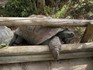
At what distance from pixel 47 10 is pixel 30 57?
2.16 meters

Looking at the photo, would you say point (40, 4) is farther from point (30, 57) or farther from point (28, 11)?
point (30, 57)

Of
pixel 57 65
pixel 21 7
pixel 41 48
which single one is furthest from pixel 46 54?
pixel 21 7

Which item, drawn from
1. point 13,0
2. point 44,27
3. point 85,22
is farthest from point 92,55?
point 13,0

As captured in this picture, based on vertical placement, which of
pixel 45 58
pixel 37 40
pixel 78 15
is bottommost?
pixel 45 58

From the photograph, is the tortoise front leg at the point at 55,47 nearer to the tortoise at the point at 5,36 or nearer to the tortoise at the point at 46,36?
the tortoise at the point at 46,36

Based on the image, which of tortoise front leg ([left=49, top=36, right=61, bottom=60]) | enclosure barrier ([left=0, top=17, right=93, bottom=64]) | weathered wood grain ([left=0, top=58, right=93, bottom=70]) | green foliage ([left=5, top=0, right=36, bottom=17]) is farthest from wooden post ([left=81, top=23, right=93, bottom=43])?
green foliage ([left=5, top=0, right=36, bottom=17])

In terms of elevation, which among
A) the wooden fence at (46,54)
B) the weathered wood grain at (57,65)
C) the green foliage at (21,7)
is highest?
the green foliage at (21,7)

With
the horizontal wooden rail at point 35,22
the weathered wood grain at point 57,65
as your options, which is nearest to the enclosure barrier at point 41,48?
the horizontal wooden rail at point 35,22

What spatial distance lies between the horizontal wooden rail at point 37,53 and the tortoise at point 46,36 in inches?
4.5

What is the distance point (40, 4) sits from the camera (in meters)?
5.70

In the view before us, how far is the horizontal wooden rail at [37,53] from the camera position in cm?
374

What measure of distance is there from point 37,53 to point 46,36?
1.04ft

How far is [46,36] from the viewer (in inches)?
154

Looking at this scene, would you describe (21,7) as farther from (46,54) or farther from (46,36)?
(46,54)
